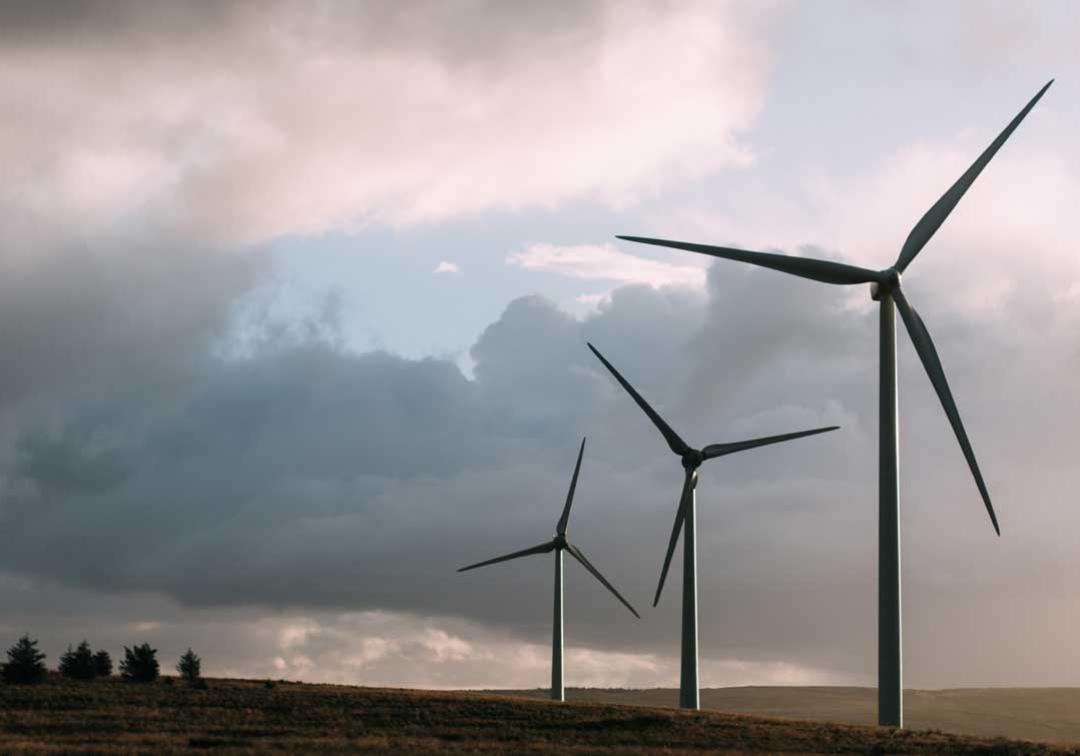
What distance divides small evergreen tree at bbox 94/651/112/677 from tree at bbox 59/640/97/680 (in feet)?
1.19

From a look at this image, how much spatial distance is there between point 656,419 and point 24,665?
5076 cm

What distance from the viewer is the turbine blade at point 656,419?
108 meters

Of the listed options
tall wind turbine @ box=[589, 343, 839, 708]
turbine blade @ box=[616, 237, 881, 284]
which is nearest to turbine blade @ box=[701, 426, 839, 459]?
tall wind turbine @ box=[589, 343, 839, 708]

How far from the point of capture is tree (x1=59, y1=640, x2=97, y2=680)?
112312 millimetres

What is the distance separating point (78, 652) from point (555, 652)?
4236 centimetres

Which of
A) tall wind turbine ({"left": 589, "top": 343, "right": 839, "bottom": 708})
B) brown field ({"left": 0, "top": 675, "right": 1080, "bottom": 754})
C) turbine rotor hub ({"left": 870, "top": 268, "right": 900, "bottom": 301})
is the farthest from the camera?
tall wind turbine ({"left": 589, "top": 343, "right": 839, "bottom": 708})

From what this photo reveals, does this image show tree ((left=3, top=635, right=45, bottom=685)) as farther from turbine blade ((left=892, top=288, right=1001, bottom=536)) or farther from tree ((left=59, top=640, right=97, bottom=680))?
turbine blade ((left=892, top=288, right=1001, bottom=536))

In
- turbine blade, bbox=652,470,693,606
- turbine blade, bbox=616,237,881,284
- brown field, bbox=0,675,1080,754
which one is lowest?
brown field, bbox=0,675,1080,754

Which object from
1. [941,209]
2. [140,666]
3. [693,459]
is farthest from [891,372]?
[140,666]

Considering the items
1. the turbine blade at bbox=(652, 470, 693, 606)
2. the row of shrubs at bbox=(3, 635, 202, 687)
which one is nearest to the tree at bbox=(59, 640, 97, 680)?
the row of shrubs at bbox=(3, 635, 202, 687)

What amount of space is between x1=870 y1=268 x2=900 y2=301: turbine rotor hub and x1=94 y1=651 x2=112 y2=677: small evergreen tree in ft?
230

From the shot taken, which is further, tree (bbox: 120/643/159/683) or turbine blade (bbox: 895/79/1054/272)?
tree (bbox: 120/643/159/683)

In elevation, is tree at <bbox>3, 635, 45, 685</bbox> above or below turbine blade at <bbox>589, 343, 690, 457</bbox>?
below

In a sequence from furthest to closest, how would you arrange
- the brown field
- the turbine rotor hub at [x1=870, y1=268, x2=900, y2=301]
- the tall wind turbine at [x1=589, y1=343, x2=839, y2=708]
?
the tall wind turbine at [x1=589, y1=343, x2=839, y2=708] → the turbine rotor hub at [x1=870, y1=268, x2=900, y2=301] → the brown field
